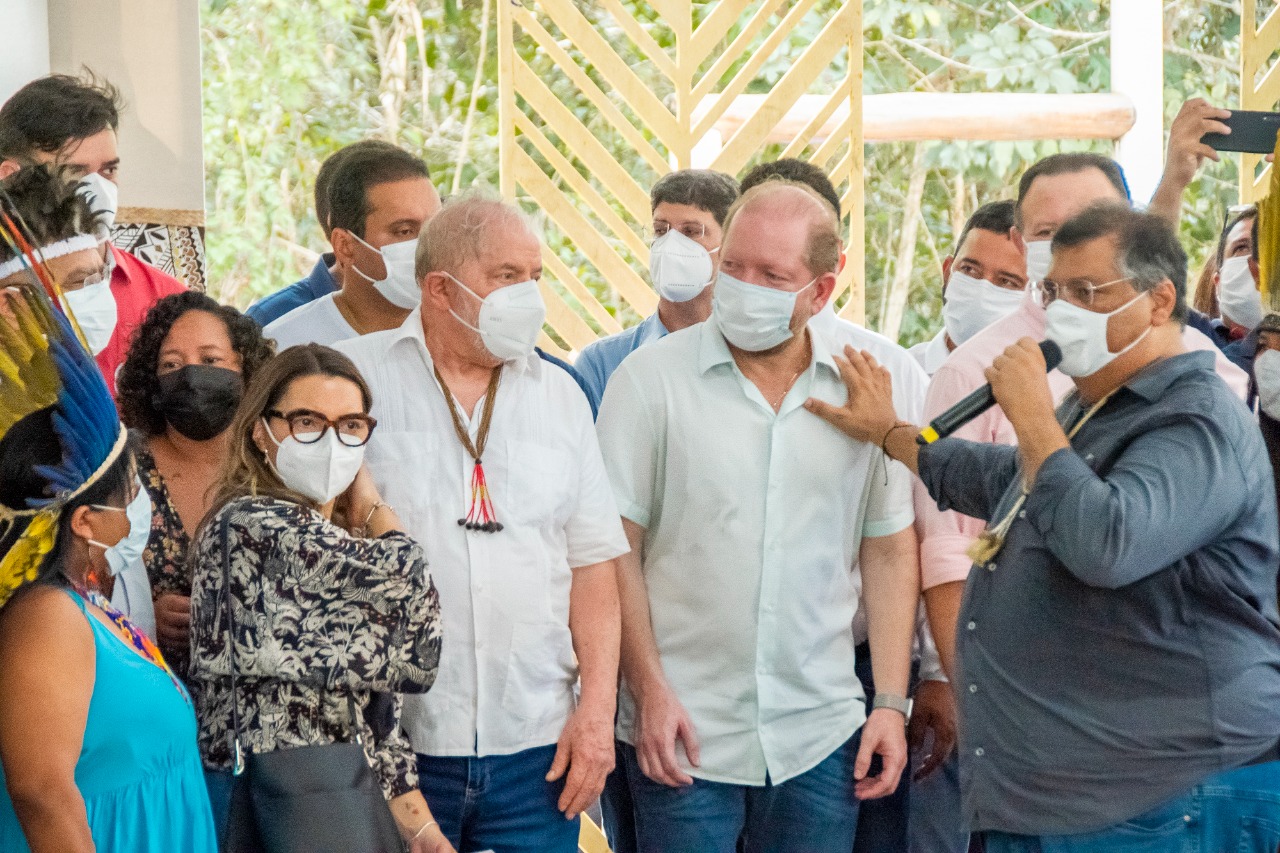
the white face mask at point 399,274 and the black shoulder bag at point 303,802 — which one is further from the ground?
the white face mask at point 399,274

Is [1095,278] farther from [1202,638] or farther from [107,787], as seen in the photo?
[107,787]

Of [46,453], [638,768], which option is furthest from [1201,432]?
[46,453]

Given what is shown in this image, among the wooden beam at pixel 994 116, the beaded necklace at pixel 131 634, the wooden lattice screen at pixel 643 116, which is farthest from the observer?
the wooden beam at pixel 994 116

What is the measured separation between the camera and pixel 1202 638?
238 centimetres

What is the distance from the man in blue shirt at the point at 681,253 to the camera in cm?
389

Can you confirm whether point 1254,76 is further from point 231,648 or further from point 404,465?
point 231,648

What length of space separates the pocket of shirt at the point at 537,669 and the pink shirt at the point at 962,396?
0.77m

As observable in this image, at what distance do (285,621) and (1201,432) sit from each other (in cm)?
145

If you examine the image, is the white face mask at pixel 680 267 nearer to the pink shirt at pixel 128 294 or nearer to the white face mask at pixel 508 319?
the white face mask at pixel 508 319

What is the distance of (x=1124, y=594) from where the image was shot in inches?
95.3

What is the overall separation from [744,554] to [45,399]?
1320 mm

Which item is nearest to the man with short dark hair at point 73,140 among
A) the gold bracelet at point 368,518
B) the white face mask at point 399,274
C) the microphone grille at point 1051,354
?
the white face mask at point 399,274

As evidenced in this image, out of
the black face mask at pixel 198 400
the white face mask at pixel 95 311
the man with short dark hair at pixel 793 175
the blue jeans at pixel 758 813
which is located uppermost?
the man with short dark hair at pixel 793 175

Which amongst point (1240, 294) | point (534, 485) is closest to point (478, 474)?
point (534, 485)
